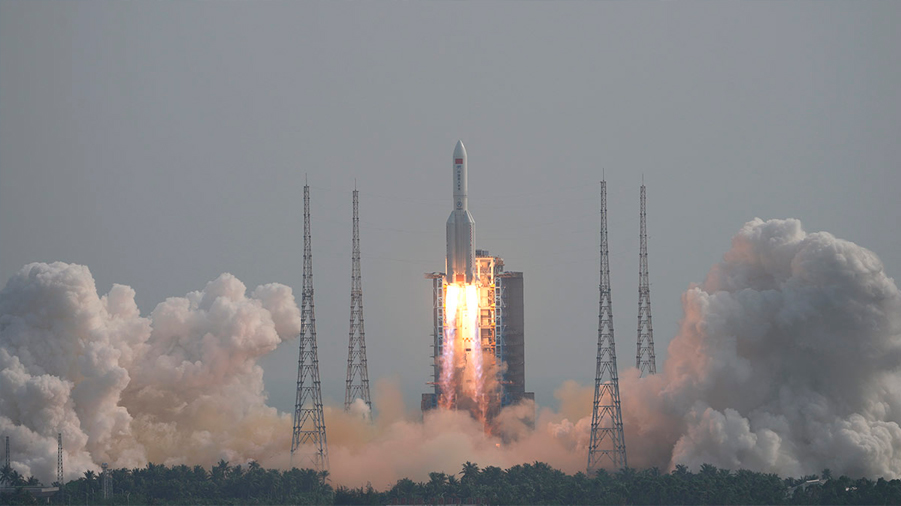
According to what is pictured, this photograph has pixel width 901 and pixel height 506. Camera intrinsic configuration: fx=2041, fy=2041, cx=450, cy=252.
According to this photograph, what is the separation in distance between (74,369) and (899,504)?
4460cm

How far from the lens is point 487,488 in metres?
105

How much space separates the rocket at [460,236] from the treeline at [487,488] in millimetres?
11400

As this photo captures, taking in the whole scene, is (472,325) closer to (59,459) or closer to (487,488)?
(487,488)

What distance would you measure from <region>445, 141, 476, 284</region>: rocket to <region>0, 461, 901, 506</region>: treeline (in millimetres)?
11400

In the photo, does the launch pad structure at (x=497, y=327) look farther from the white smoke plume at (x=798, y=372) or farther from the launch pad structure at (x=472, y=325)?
the white smoke plume at (x=798, y=372)

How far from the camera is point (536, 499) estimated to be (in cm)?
10431

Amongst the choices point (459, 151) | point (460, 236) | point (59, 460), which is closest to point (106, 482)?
point (59, 460)

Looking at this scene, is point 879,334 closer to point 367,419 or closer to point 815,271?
point 815,271

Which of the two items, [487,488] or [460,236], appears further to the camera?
[460,236]

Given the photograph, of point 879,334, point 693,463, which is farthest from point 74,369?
point 879,334

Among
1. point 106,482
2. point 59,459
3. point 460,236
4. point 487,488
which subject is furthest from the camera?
point 460,236

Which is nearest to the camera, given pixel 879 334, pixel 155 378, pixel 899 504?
pixel 899 504

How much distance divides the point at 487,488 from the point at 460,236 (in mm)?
15647

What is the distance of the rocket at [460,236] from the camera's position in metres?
114
